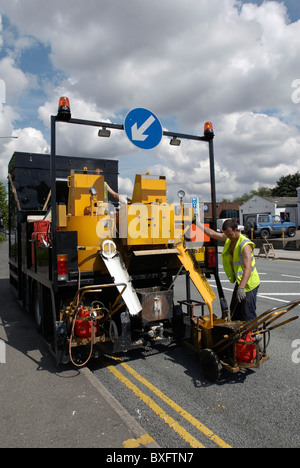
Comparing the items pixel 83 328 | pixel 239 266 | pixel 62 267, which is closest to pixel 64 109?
pixel 62 267

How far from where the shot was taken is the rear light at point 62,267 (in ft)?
14.5

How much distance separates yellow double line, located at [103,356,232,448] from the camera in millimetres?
3033

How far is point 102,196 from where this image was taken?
5.63 meters

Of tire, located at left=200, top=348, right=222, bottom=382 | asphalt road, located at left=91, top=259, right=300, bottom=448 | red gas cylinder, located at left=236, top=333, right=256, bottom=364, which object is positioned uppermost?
red gas cylinder, located at left=236, top=333, right=256, bottom=364

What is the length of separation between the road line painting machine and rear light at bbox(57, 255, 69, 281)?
12 mm

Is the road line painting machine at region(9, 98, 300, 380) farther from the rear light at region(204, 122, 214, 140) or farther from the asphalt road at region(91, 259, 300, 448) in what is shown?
the asphalt road at region(91, 259, 300, 448)

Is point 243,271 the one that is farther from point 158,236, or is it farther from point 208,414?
point 208,414

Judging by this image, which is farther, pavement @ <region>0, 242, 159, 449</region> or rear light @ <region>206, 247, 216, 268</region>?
rear light @ <region>206, 247, 216, 268</region>

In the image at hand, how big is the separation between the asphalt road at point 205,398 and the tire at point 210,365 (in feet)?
0.33

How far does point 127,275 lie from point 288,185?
8546cm

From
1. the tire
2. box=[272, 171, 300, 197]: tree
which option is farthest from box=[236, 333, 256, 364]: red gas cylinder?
box=[272, 171, 300, 197]: tree

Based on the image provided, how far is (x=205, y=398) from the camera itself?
12.5ft
